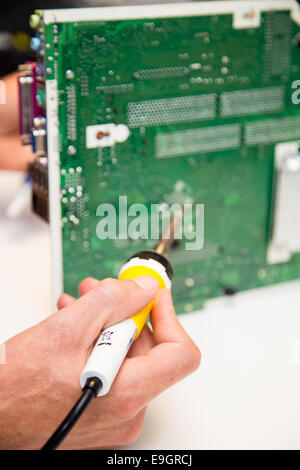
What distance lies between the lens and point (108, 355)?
0.55 meters

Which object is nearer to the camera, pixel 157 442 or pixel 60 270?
pixel 157 442

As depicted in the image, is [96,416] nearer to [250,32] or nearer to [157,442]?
[157,442]

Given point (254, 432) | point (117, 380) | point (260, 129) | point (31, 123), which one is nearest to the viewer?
point (117, 380)

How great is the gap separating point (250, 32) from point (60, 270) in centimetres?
46

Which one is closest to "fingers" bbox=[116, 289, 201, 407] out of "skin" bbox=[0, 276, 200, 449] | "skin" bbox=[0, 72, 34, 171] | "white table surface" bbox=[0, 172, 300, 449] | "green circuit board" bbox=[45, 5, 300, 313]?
"skin" bbox=[0, 276, 200, 449]

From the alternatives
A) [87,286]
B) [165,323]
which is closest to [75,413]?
[165,323]

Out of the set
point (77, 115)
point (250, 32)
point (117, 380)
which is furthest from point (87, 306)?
point (250, 32)

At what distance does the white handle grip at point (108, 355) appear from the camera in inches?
21.2

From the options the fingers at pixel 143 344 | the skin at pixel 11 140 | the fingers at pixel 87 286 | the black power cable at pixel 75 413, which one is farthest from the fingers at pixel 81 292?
the skin at pixel 11 140

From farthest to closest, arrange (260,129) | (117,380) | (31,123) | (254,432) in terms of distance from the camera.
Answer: (260,129) → (31,123) → (254,432) → (117,380)

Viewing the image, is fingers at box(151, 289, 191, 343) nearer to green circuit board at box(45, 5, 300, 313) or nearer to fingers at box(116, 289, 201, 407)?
fingers at box(116, 289, 201, 407)

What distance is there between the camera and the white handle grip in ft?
1.77

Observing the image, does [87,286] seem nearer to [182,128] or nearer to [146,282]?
[146,282]
